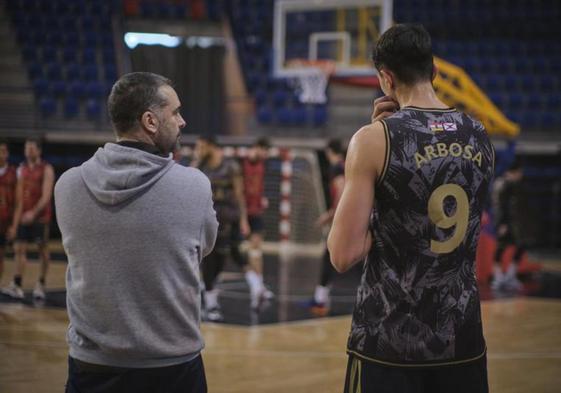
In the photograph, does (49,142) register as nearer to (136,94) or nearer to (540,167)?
(540,167)

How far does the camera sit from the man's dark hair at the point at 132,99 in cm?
236

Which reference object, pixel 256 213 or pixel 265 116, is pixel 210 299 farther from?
pixel 265 116

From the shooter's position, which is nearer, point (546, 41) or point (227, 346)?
point (227, 346)

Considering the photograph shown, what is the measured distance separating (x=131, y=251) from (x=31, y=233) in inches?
291

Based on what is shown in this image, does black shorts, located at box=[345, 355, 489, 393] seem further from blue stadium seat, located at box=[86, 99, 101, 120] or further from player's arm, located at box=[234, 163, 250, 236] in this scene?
blue stadium seat, located at box=[86, 99, 101, 120]

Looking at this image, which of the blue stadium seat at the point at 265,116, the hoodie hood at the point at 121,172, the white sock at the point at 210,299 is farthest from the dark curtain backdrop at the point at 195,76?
the hoodie hood at the point at 121,172

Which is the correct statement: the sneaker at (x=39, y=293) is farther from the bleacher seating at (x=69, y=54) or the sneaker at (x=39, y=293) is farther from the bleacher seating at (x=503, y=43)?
the bleacher seating at (x=503, y=43)

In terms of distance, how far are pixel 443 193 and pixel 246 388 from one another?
3473 mm

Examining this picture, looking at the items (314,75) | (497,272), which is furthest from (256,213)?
(314,75)

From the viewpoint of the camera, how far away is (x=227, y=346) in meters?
6.89

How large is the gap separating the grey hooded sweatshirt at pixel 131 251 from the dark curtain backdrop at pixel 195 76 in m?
17.5

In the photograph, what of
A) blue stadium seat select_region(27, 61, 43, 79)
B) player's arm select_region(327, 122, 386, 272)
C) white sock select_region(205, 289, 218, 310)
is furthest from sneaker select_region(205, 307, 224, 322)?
blue stadium seat select_region(27, 61, 43, 79)

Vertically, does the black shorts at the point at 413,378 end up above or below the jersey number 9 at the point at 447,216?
below

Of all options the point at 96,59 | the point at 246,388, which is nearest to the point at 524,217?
the point at 96,59
